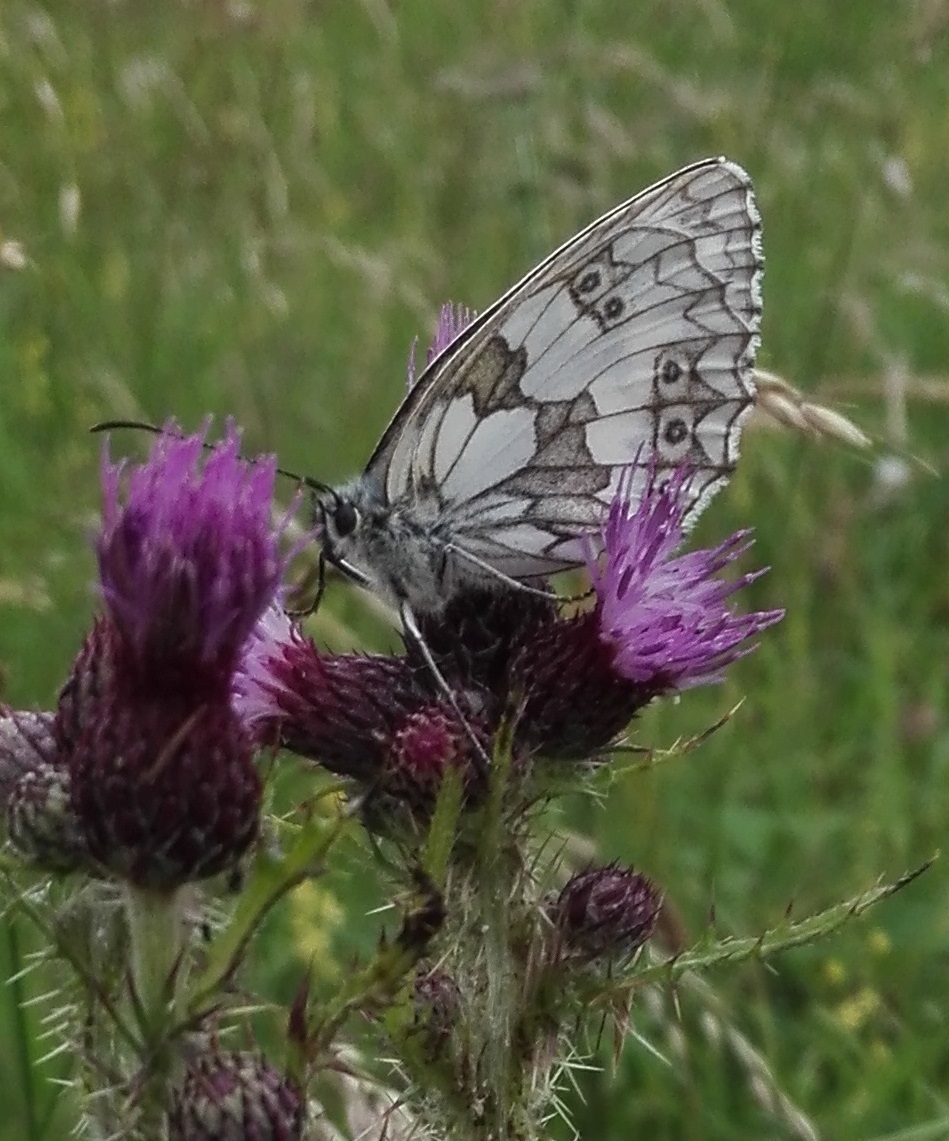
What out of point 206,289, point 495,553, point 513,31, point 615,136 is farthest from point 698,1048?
point 513,31

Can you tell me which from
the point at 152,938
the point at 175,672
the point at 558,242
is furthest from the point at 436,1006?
the point at 558,242

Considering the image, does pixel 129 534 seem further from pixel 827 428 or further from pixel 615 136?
pixel 615 136

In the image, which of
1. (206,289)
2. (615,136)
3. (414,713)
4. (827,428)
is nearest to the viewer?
(414,713)

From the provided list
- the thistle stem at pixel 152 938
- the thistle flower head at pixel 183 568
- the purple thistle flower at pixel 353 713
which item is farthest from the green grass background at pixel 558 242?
the thistle flower head at pixel 183 568

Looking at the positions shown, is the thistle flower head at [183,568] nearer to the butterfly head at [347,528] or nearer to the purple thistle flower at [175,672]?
A: the purple thistle flower at [175,672]

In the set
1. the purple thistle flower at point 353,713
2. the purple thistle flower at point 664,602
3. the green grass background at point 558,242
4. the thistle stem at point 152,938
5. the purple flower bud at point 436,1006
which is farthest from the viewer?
the green grass background at point 558,242

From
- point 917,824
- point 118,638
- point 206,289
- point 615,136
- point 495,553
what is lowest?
point 917,824
